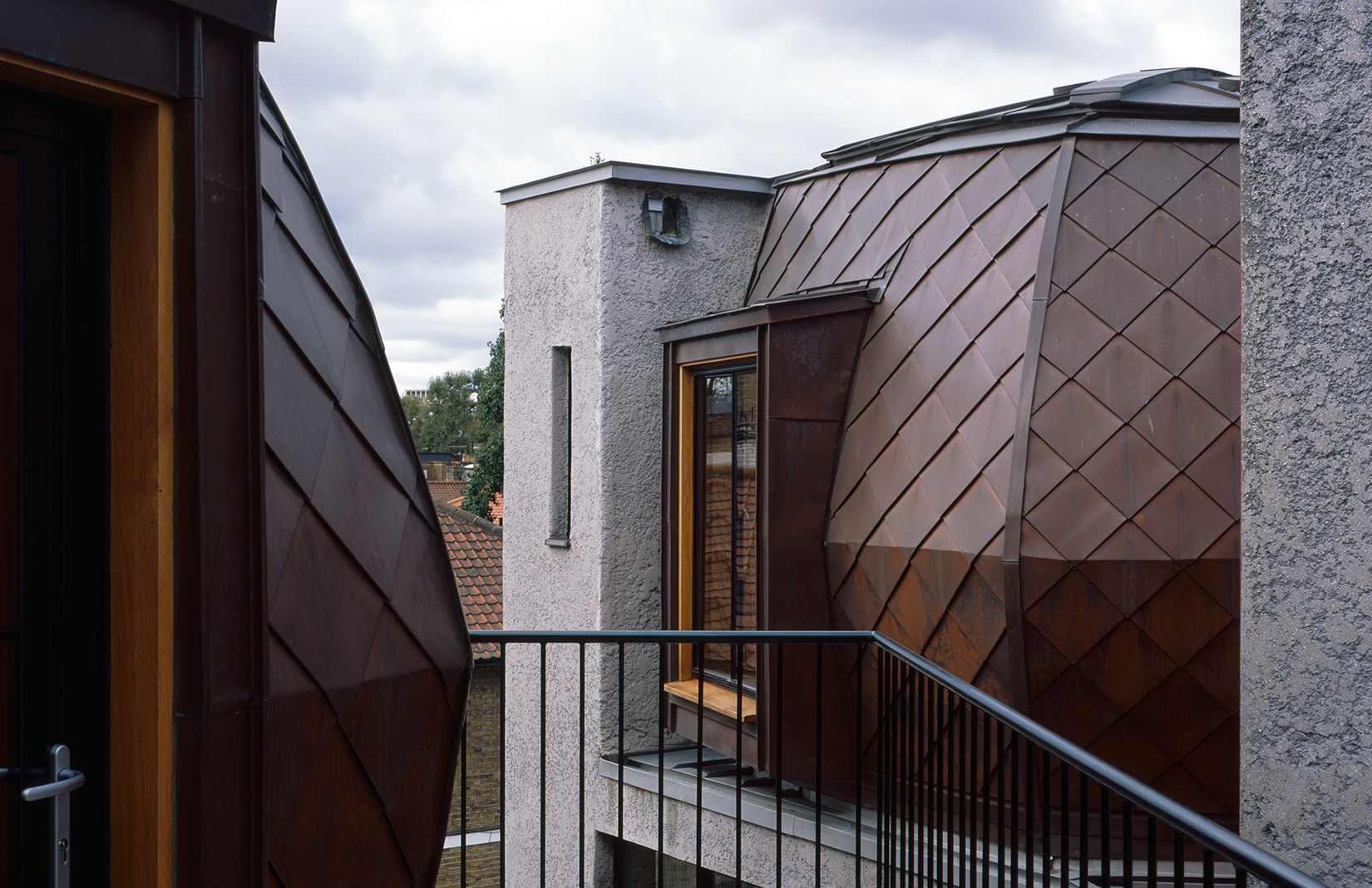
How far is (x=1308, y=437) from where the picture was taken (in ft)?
7.82

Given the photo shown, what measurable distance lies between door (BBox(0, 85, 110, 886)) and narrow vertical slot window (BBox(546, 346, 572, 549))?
6.87m

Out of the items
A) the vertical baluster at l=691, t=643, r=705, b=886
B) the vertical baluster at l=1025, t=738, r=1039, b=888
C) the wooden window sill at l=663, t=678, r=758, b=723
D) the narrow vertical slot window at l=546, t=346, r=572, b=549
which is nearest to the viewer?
the vertical baluster at l=1025, t=738, r=1039, b=888

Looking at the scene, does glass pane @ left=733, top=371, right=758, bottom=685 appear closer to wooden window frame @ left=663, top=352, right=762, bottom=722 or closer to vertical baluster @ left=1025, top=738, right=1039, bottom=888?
wooden window frame @ left=663, top=352, right=762, bottom=722

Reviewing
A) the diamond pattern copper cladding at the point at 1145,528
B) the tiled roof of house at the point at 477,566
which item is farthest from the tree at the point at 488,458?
the diamond pattern copper cladding at the point at 1145,528

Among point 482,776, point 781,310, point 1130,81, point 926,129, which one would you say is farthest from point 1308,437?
point 482,776

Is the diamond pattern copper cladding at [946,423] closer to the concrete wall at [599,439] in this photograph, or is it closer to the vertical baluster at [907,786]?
the concrete wall at [599,439]

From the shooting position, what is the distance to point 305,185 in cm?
271

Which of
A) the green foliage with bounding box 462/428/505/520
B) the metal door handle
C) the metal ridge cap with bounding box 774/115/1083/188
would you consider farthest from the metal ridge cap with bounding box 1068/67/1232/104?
the green foliage with bounding box 462/428/505/520

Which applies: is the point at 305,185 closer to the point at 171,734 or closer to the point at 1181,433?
the point at 171,734

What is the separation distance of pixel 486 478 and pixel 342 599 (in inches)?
1107

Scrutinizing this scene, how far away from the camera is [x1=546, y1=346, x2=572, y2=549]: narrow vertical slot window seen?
887 centimetres

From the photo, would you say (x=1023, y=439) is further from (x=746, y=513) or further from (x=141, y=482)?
(x=141, y=482)

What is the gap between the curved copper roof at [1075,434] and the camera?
5.55 metres

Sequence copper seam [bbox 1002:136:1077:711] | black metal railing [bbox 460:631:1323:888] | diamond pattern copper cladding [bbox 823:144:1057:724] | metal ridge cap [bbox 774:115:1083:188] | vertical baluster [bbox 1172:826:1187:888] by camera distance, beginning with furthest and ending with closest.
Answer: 1. metal ridge cap [bbox 774:115:1083:188]
2. diamond pattern copper cladding [bbox 823:144:1057:724]
3. copper seam [bbox 1002:136:1077:711]
4. black metal railing [bbox 460:631:1323:888]
5. vertical baluster [bbox 1172:826:1187:888]
